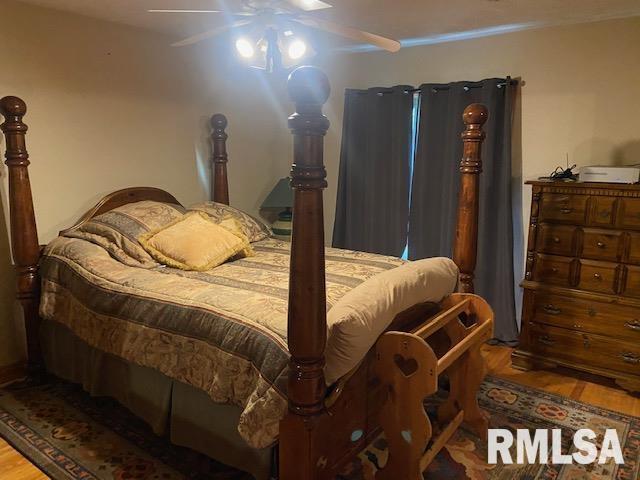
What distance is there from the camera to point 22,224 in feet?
8.80

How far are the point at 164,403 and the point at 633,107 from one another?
3269 mm

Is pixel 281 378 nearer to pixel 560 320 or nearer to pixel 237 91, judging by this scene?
pixel 560 320

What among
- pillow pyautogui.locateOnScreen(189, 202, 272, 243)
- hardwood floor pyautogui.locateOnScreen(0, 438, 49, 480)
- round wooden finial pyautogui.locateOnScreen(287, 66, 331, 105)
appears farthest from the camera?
pillow pyautogui.locateOnScreen(189, 202, 272, 243)

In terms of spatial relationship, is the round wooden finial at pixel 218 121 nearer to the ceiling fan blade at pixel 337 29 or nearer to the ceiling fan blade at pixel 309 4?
the ceiling fan blade at pixel 337 29

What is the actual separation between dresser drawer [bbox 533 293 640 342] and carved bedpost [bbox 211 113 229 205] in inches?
97.8

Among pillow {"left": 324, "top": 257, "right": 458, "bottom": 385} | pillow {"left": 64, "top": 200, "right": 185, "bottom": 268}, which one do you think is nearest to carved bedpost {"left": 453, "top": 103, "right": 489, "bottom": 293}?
pillow {"left": 324, "top": 257, "right": 458, "bottom": 385}

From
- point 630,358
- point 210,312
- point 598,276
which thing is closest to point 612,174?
point 598,276

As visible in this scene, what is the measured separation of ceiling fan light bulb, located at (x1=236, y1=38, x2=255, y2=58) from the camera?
7.55ft

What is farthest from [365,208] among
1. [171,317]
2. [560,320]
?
[171,317]

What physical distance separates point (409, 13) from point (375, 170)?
1.36 m

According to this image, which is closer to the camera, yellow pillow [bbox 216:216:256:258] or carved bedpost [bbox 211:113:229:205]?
yellow pillow [bbox 216:216:256:258]

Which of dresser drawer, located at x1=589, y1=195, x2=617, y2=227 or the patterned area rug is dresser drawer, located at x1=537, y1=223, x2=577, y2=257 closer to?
dresser drawer, located at x1=589, y1=195, x2=617, y2=227

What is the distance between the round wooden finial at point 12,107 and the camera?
2559 millimetres

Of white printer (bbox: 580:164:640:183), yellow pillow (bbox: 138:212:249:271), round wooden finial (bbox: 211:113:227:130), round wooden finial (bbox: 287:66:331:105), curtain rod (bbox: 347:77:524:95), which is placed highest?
curtain rod (bbox: 347:77:524:95)
